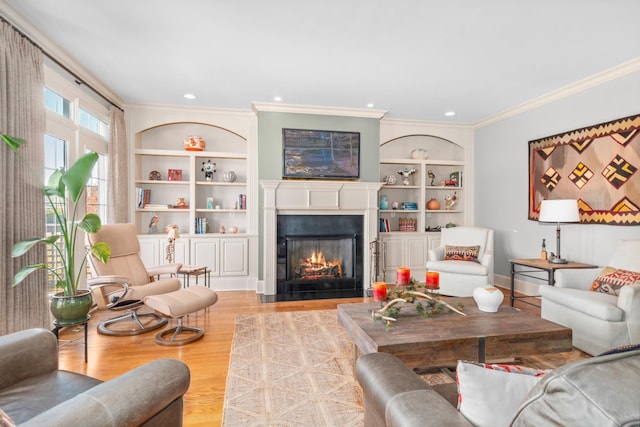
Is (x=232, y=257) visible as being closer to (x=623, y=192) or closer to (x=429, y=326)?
(x=429, y=326)

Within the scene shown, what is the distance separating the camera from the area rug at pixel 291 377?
1.85 meters

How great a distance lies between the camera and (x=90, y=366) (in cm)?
244

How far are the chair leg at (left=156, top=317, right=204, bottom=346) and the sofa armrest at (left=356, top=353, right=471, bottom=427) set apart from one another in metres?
2.13

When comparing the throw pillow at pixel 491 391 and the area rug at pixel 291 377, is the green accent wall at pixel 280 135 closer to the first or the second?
the area rug at pixel 291 377

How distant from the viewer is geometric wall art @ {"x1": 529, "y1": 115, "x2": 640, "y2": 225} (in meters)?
3.38

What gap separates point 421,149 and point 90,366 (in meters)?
5.32

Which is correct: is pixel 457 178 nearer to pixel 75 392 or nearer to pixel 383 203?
pixel 383 203

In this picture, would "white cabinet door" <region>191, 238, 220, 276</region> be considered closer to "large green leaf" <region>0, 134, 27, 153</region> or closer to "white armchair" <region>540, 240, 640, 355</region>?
"large green leaf" <region>0, 134, 27, 153</region>

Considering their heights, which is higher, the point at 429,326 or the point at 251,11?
the point at 251,11

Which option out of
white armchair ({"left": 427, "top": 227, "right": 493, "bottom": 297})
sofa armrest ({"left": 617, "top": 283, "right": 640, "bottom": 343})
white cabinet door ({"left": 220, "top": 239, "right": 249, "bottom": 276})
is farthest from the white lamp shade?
white cabinet door ({"left": 220, "top": 239, "right": 249, "bottom": 276})

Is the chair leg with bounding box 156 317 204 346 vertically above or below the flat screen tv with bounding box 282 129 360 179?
below

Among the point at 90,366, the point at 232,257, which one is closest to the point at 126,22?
the point at 90,366

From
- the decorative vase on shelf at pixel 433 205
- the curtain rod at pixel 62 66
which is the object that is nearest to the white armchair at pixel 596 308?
the decorative vase on shelf at pixel 433 205

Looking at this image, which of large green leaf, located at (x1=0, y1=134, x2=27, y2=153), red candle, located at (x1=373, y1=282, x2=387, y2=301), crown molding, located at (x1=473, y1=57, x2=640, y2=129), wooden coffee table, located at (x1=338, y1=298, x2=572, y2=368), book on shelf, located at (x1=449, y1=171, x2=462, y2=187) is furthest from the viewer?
book on shelf, located at (x1=449, y1=171, x2=462, y2=187)
